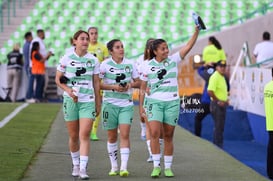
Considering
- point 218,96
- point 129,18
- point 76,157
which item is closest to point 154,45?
point 76,157

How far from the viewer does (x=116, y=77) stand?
10430 mm

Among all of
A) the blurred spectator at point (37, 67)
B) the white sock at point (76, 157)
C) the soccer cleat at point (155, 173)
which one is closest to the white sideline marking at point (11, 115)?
the blurred spectator at point (37, 67)

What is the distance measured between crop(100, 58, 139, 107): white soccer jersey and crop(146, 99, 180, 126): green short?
41 cm

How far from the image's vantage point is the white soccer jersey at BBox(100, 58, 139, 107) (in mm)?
10430

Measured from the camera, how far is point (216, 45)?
2155cm

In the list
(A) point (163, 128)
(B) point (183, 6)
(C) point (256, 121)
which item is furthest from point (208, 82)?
(B) point (183, 6)

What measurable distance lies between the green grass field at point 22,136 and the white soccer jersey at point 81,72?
4.03ft

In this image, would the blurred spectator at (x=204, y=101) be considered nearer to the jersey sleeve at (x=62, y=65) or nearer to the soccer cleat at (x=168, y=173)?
the soccer cleat at (x=168, y=173)

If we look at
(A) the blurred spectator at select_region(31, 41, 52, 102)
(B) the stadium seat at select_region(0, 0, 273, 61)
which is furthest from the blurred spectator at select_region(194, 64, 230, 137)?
(B) the stadium seat at select_region(0, 0, 273, 61)

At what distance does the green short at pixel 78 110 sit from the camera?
9.91 meters

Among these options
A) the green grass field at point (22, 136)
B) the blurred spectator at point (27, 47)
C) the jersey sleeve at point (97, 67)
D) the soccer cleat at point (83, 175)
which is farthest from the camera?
the blurred spectator at point (27, 47)

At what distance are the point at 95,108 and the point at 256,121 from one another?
1043 centimetres

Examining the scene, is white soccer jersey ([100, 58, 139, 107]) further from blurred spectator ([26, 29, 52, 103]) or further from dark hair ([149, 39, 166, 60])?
blurred spectator ([26, 29, 52, 103])

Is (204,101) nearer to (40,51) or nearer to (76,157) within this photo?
(40,51)
